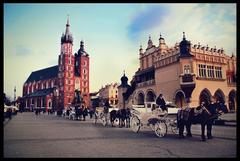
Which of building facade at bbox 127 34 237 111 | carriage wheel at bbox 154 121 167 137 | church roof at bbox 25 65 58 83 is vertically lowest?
carriage wheel at bbox 154 121 167 137

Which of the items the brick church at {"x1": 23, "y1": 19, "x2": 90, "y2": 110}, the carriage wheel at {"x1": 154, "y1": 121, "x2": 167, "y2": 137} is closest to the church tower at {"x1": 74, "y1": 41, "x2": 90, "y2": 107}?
the brick church at {"x1": 23, "y1": 19, "x2": 90, "y2": 110}

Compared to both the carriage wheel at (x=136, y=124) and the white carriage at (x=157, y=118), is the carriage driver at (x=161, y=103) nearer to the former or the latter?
the white carriage at (x=157, y=118)

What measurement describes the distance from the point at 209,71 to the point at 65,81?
216 ft

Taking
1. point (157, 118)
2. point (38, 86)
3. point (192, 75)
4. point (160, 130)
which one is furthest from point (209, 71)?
point (38, 86)

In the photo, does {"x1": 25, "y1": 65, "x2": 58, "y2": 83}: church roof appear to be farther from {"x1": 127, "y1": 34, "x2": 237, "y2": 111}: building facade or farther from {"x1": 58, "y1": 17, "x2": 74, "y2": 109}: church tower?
{"x1": 127, "y1": 34, "x2": 237, "y2": 111}: building facade

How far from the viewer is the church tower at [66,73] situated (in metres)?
84.2

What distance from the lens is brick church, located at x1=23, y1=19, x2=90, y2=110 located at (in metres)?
85.1

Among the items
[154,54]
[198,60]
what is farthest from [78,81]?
[198,60]

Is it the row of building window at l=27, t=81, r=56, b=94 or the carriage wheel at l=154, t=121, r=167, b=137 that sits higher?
the row of building window at l=27, t=81, r=56, b=94

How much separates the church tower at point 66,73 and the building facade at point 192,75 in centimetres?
5617

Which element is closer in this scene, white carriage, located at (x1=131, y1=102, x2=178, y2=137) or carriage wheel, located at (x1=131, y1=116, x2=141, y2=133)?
white carriage, located at (x1=131, y1=102, x2=178, y2=137)

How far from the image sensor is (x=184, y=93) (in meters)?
27.0

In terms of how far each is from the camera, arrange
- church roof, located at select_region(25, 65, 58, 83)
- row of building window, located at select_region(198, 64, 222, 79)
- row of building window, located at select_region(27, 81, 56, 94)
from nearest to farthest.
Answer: row of building window, located at select_region(198, 64, 222, 79) → row of building window, located at select_region(27, 81, 56, 94) → church roof, located at select_region(25, 65, 58, 83)

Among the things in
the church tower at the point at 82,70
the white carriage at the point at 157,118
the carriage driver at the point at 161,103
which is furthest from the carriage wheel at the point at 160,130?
the church tower at the point at 82,70
